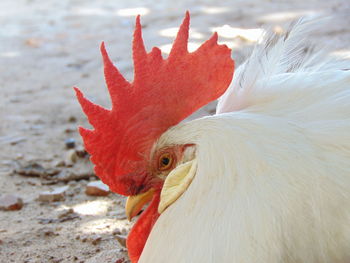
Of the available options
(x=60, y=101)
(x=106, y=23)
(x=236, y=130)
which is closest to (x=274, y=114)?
(x=236, y=130)

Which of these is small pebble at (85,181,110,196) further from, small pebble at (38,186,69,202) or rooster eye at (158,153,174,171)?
rooster eye at (158,153,174,171)

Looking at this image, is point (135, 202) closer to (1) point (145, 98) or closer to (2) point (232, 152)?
(1) point (145, 98)

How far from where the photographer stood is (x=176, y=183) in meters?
2.17

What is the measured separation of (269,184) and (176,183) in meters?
0.37

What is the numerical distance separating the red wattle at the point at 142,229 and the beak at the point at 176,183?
0.39 ft

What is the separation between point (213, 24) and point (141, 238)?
488 cm

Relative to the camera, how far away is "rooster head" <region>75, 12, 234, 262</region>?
7.57 feet

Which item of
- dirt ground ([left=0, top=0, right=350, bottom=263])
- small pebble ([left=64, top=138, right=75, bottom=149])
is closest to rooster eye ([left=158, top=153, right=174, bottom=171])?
dirt ground ([left=0, top=0, right=350, bottom=263])

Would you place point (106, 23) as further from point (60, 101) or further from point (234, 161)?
point (234, 161)

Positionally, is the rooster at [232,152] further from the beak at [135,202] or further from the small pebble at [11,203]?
the small pebble at [11,203]

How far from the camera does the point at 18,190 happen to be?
3.78 metres

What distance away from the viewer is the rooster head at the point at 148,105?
2.31 m

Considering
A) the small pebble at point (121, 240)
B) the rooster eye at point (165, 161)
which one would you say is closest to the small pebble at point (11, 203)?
the small pebble at point (121, 240)

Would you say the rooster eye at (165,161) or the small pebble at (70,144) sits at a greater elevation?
the rooster eye at (165,161)
